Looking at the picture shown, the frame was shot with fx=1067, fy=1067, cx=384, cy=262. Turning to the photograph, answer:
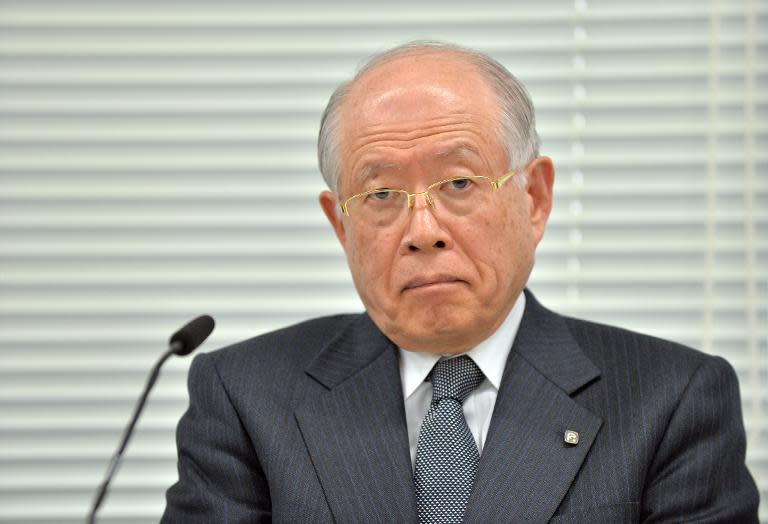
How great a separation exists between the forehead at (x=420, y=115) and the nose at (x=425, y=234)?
0.11 metres

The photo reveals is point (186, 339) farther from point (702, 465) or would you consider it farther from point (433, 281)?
point (702, 465)

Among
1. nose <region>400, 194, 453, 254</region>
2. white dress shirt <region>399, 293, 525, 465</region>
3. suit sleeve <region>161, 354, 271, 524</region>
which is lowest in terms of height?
suit sleeve <region>161, 354, 271, 524</region>

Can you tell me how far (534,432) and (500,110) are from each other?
25.5 inches

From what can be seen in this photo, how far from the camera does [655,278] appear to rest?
2.90 meters

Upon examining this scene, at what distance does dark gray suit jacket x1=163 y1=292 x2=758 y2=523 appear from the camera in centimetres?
203

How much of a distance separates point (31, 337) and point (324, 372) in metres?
1.08

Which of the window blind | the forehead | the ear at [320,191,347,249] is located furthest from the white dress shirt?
the window blind

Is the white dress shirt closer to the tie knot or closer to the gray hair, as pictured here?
the tie knot

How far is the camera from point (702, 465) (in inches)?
79.7

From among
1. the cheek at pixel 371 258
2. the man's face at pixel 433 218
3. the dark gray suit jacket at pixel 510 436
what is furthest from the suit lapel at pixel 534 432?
the cheek at pixel 371 258

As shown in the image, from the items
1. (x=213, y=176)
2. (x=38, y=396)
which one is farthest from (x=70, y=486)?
(x=213, y=176)

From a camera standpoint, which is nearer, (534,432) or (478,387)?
(534,432)

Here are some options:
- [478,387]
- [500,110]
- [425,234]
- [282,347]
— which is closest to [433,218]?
[425,234]

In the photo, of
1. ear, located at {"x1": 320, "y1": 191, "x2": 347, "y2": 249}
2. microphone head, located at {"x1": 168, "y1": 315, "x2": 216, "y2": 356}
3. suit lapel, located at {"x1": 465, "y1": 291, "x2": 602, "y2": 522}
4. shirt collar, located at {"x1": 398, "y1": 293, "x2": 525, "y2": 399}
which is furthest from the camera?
ear, located at {"x1": 320, "y1": 191, "x2": 347, "y2": 249}
